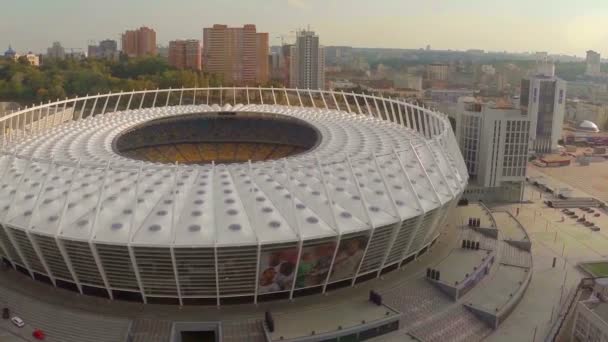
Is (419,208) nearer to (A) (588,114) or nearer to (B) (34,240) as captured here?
(B) (34,240)

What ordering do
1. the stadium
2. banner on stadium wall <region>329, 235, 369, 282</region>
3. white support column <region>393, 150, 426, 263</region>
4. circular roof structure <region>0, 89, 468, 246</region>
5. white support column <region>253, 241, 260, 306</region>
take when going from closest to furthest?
white support column <region>253, 241, 260, 306</region>, the stadium, circular roof structure <region>0, 89, 468, 246</region>, banner on stadium wall <region>329, 235, 369, 282</region>, white support column <region>393, 150, 426, 263</region>

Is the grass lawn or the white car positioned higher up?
the white car

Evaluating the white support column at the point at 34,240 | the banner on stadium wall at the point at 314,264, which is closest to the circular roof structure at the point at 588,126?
the banner on stadium wall at the point at 314,264

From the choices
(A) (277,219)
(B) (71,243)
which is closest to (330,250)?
(A) (277,219)

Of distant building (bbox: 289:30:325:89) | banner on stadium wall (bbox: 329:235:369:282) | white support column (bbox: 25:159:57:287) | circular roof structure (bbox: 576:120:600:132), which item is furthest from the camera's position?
distant building (bbox: 289:30:325:89)

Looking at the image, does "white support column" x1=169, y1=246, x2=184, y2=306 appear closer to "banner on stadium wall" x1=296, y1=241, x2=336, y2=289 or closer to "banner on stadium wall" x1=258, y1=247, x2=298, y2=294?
"banner on stadium wall" x1=258, y1=247, x2=298, y2=294

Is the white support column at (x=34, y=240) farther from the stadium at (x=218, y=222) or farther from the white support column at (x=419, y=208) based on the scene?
the white support column at (x=419, y=208)

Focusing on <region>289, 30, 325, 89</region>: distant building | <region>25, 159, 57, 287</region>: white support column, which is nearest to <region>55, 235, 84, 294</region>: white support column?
<region>25, 159, 57, 287</region>: white support column
